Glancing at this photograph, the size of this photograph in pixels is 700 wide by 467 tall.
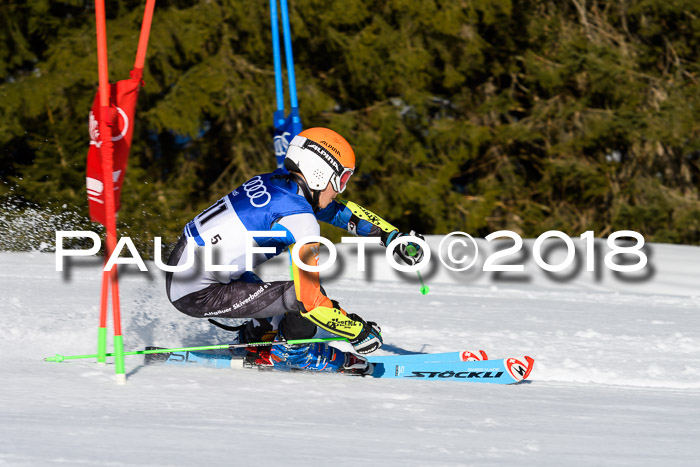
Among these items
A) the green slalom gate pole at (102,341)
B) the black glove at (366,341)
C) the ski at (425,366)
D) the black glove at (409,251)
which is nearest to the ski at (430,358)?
the ski at (425,366)

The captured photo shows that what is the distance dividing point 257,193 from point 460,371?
136 centimetres

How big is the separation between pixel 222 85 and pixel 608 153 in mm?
7007

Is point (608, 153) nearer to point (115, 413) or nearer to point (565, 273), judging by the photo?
point (565, 273)

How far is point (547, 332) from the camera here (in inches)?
221

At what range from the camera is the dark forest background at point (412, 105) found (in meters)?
12.4

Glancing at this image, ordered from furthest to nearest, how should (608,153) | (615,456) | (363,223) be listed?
(608,153)
(363,223)
(615,456)

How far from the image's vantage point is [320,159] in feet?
12.9

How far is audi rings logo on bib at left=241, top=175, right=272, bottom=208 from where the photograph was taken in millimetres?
3764

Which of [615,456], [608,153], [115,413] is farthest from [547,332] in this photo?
[608,153]

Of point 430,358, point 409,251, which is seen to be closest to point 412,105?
point 409,251

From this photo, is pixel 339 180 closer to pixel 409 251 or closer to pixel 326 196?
pixel 326 196

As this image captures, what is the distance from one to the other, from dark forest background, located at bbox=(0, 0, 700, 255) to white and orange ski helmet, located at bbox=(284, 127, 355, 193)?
24.7 feet

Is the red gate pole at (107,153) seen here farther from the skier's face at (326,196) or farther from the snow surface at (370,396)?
the skier's face at (326,196)

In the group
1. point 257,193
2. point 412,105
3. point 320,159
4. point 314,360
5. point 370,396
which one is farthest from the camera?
point 412,105
